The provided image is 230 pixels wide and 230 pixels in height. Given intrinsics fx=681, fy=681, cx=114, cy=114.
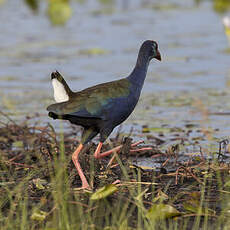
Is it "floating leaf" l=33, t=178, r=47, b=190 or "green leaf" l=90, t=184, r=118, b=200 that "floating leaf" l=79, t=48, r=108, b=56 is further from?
"green leaf" l=90, t=184, r=118, b=200

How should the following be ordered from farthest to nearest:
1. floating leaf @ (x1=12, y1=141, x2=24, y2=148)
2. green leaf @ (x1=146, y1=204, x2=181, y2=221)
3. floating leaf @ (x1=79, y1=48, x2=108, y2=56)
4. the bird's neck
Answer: floating leaf @ (x1=79, y1=48, x2=108, y2=56) < floating leaf @ (x1=12, y1=141, x2=24, y2=148) < the bird's neck < green leaf @ (x1=146, y1=204, x2=181, y2=221)

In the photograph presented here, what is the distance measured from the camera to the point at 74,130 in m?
7.21

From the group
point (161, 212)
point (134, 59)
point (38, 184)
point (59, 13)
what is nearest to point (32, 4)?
point (59, 13)

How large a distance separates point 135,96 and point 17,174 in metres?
1.16

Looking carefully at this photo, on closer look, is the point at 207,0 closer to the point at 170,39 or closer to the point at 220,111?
the point at 170,39

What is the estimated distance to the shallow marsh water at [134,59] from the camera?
7.95 meters

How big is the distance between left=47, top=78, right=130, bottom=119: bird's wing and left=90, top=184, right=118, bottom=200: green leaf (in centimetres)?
74

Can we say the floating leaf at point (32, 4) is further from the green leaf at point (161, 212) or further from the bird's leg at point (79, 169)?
the green leaf at point (161, 212)

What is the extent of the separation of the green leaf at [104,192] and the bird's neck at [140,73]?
1.17 m

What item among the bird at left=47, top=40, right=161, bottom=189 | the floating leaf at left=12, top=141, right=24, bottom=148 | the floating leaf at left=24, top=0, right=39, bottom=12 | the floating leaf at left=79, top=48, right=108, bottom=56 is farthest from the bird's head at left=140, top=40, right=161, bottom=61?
the floating leaf at left=24, top=0, right=39, bottom=12

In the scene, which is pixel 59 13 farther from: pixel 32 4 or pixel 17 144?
pixel 17 144

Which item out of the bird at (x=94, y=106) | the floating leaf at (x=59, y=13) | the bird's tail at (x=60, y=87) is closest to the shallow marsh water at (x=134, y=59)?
the floating leaf at (x=59, y=13)

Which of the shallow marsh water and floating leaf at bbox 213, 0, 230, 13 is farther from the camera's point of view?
floating leaf at bbox 213, 0, 230, 13

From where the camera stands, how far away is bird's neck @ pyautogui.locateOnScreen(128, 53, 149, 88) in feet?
17.8
